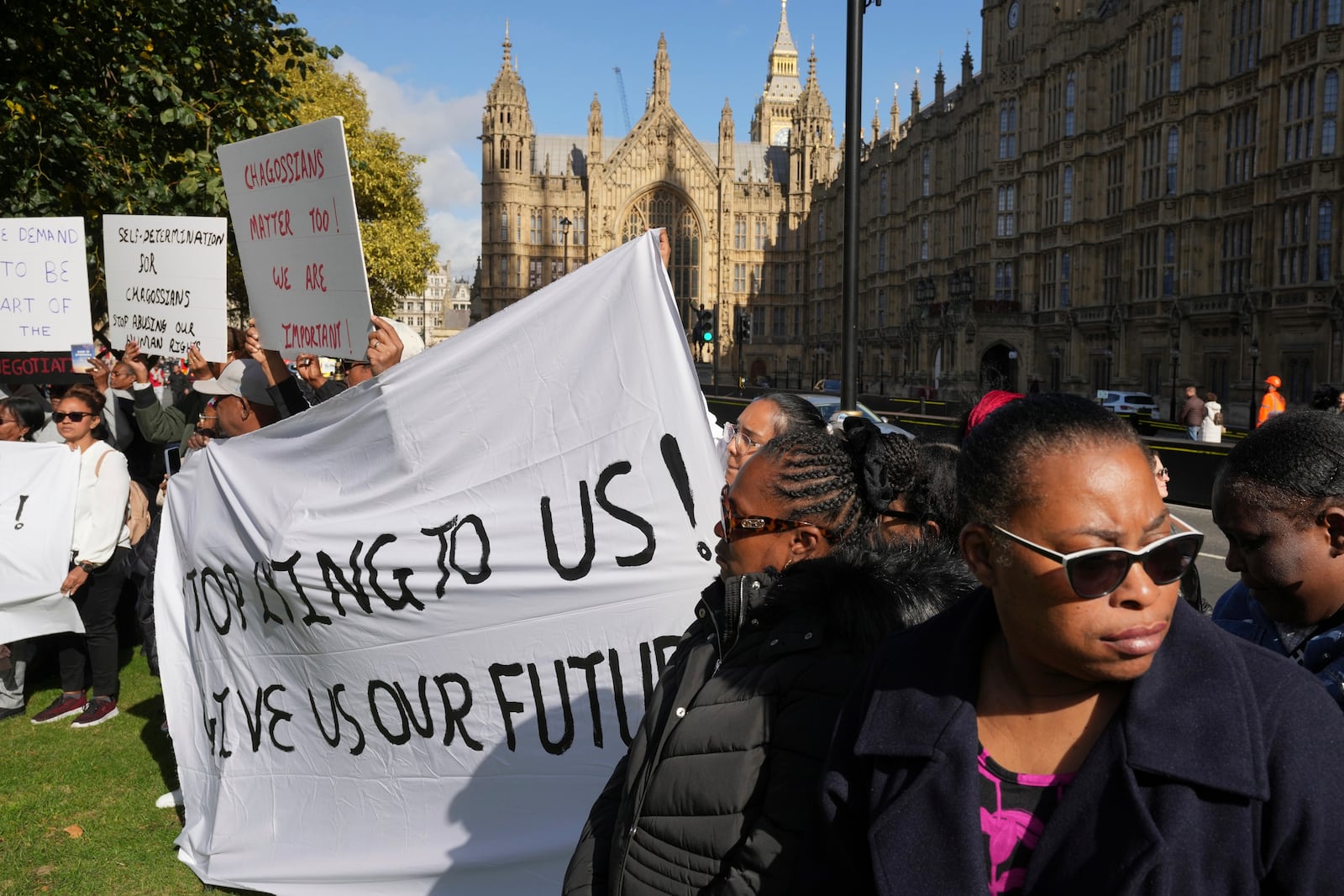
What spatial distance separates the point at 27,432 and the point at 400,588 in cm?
408

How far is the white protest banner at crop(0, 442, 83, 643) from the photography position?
532 cm

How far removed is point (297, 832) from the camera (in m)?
3.78

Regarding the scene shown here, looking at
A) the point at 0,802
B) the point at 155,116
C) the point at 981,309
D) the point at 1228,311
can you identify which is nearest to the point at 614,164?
the point at 981,309

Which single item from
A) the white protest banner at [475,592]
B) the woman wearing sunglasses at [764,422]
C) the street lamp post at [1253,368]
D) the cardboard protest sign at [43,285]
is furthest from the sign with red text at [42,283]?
the street lamp post at [1253,368]

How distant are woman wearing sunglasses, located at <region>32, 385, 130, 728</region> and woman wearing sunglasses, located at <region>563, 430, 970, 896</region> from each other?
432cm

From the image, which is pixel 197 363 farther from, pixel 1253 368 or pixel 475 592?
pixel 1253 368

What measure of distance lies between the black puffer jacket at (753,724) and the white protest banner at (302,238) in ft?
8.44

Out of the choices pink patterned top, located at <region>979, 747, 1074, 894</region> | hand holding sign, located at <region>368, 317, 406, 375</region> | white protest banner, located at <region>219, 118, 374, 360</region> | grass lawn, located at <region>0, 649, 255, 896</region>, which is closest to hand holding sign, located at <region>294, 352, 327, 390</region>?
white protest banner, located at <region>219, 118, 374, 360</region>

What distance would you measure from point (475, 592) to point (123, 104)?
25.2 ft

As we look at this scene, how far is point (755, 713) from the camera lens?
1.72 m

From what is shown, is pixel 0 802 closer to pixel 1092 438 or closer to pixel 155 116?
pixel 1092 438

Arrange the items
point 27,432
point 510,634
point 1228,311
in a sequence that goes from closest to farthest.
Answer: point 510,634 < point 27,432 < point 1228,311

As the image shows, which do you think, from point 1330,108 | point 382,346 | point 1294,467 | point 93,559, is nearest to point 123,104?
point 93,559

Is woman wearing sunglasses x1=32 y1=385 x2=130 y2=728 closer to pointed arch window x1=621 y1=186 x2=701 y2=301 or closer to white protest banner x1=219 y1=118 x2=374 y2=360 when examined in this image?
white protest banner x1=219 y1=118 x2=374 y2=360
